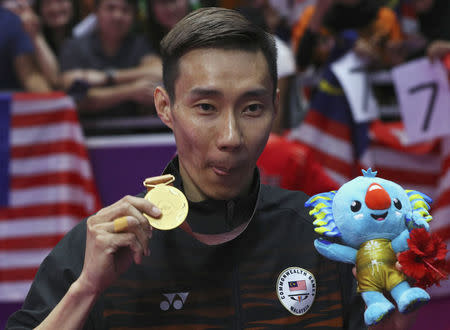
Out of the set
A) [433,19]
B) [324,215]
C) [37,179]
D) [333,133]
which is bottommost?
[37,179]

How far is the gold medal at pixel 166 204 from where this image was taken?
1681mm

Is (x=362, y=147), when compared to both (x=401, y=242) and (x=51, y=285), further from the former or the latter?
(x=51, y=285)

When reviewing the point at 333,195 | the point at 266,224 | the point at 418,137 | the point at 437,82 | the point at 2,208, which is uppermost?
the point at 333,195

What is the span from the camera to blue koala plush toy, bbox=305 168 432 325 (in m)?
1.68

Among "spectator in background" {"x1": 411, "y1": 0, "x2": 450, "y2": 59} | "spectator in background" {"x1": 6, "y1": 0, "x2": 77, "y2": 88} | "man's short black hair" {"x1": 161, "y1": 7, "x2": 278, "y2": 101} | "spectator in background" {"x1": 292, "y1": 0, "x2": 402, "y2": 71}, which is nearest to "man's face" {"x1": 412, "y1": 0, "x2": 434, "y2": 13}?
"spectator in background" {"x1": 411, "y1": 0, "x2": 450, "y2": 59}

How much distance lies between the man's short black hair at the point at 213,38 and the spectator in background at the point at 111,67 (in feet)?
8.94

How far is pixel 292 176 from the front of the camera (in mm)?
3701

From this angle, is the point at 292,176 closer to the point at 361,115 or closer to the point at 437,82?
the point at 361,115

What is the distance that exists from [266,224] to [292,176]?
170 centimetres

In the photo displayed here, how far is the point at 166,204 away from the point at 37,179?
9.91 ft

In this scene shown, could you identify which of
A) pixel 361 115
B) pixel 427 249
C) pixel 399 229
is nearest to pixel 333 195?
pixel 399 229

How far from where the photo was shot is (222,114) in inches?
71.9

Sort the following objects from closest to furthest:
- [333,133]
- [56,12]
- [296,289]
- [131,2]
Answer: [296,289] < [333,133] < [131,2] < [56,12]

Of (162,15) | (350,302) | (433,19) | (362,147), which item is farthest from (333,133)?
(350,302)
